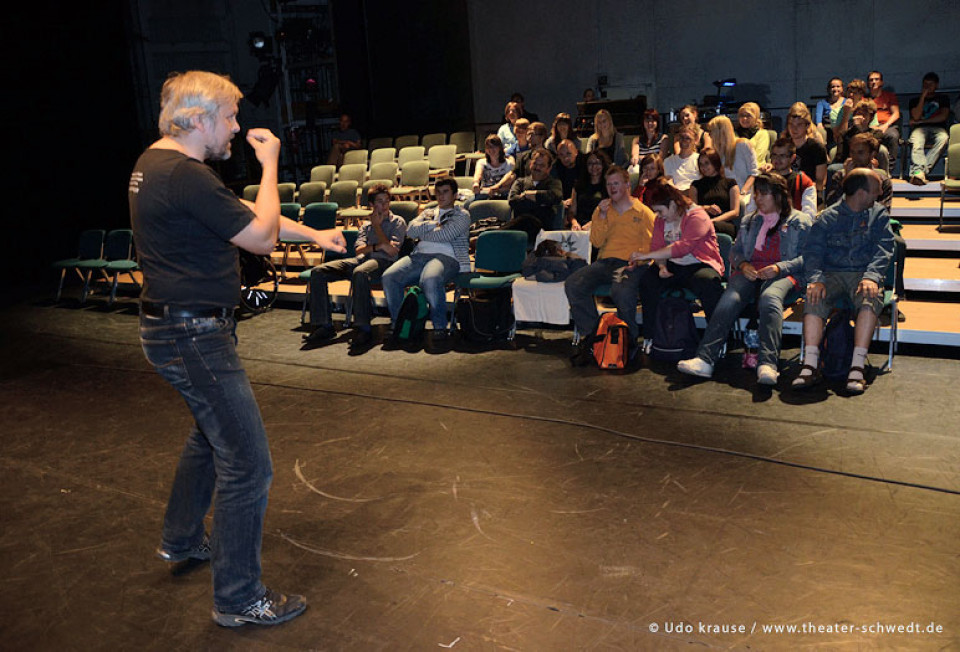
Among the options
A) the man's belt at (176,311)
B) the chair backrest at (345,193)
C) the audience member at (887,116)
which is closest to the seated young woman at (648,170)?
the audience member at (887,116)

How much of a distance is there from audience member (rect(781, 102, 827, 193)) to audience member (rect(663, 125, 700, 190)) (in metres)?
0.75

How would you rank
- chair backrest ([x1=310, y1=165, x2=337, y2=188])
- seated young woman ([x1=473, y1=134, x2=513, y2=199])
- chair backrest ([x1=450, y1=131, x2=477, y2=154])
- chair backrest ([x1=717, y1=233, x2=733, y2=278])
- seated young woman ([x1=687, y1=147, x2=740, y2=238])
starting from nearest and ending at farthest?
chair backrest ([x1=717, y1=233, x2=733, y2=278]), seated young woman ([x1=687, y1=147, x2=740, y2=238]), seated young woman ([x1=473, y1=134, x2=513, y2=199]), chair backrest ([x1=310, y1=165, x2=337, y2=188]), chair backrest ([x1=450, y1=131, x2=477, y2=154])

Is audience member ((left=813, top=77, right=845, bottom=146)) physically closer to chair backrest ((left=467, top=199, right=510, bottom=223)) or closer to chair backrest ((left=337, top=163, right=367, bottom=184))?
chair backrest ((left=467, top=199, right=510, bottom=223))

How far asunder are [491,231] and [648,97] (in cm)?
639

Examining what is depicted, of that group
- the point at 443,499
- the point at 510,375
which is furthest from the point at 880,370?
the point at 443,499

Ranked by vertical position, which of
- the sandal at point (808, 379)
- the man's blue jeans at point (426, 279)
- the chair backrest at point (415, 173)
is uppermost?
the chair backrest at point (415, 173)

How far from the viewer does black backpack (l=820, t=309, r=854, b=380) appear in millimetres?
4832

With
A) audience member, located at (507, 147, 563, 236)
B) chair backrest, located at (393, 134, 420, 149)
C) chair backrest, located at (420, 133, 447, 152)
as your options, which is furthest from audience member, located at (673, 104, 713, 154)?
chair backrest, located at (393, 134, 420, 149)

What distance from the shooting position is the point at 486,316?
6172mm

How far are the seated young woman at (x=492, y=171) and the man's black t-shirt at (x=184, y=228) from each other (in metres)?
5.69

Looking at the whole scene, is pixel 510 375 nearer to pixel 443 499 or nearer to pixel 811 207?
pixel 443 499

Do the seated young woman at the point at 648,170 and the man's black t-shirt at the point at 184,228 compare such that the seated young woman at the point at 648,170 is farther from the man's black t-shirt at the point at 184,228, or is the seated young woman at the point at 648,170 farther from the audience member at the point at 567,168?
the man's black t-shirt at the point at 184,228

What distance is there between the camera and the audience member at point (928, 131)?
28.0ft

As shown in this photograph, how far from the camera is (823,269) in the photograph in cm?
505
